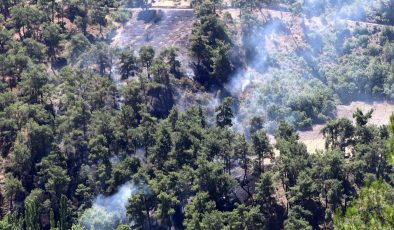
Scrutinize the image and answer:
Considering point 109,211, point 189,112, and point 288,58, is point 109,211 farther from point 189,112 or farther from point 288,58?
point 288,58

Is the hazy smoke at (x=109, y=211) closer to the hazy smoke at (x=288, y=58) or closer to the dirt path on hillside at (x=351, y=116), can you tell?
the hazy smoke at (x=288, y=58)

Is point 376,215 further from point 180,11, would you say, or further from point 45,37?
point 180,11

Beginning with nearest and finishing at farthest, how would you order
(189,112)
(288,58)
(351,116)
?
(189,112)
(351,116)
(288,58)

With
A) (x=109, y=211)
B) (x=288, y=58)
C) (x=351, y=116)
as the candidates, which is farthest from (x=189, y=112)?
(x=288, y=58)

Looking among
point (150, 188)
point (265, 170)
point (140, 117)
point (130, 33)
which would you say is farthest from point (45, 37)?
point (265, 170)

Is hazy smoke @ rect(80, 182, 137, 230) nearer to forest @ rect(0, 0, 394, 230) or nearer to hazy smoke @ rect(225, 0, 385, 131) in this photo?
forest @ rect(0, 0, 394, 230)

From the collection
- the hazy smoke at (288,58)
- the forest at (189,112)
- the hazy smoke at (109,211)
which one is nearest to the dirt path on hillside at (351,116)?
the forest at (189,112)
